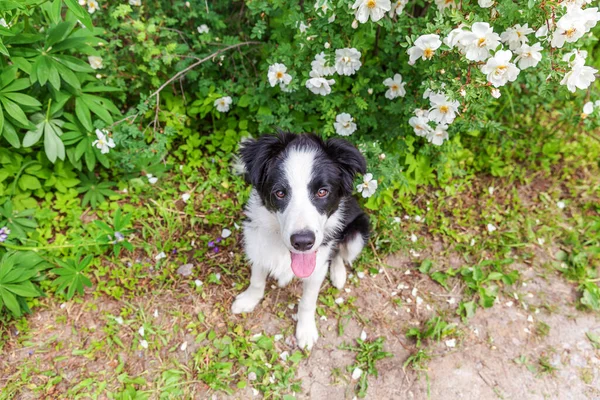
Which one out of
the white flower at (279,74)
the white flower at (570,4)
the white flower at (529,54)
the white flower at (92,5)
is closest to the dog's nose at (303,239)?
the white flower at (279,74)

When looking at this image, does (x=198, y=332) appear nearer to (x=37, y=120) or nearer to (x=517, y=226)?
(x=37, y=120)

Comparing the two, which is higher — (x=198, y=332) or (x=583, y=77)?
(x=583, y=77)

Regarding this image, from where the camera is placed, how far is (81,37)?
113 inches

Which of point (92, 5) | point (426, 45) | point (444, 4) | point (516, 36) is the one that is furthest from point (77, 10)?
point (516, 36)

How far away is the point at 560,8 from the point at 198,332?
2928 millimetres

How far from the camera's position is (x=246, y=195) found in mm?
3666

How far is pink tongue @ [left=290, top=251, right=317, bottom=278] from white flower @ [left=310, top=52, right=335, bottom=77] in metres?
1.16

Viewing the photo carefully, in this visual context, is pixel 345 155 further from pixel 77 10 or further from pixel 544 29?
pixel 77 10

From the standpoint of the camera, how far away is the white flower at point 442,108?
2375 millimetres

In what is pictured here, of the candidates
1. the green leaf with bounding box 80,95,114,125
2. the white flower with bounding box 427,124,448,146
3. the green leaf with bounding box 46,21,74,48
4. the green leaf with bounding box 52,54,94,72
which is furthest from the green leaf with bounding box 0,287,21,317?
the white flower with bounding box 427,124,448,146

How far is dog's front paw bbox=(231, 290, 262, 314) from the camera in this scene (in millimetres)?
3113

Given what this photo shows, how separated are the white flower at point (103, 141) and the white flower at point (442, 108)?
2.18 m

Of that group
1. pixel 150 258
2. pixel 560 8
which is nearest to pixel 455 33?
pixel 560 8

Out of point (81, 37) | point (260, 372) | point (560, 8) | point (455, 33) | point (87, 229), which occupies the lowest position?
point (260, 372)
